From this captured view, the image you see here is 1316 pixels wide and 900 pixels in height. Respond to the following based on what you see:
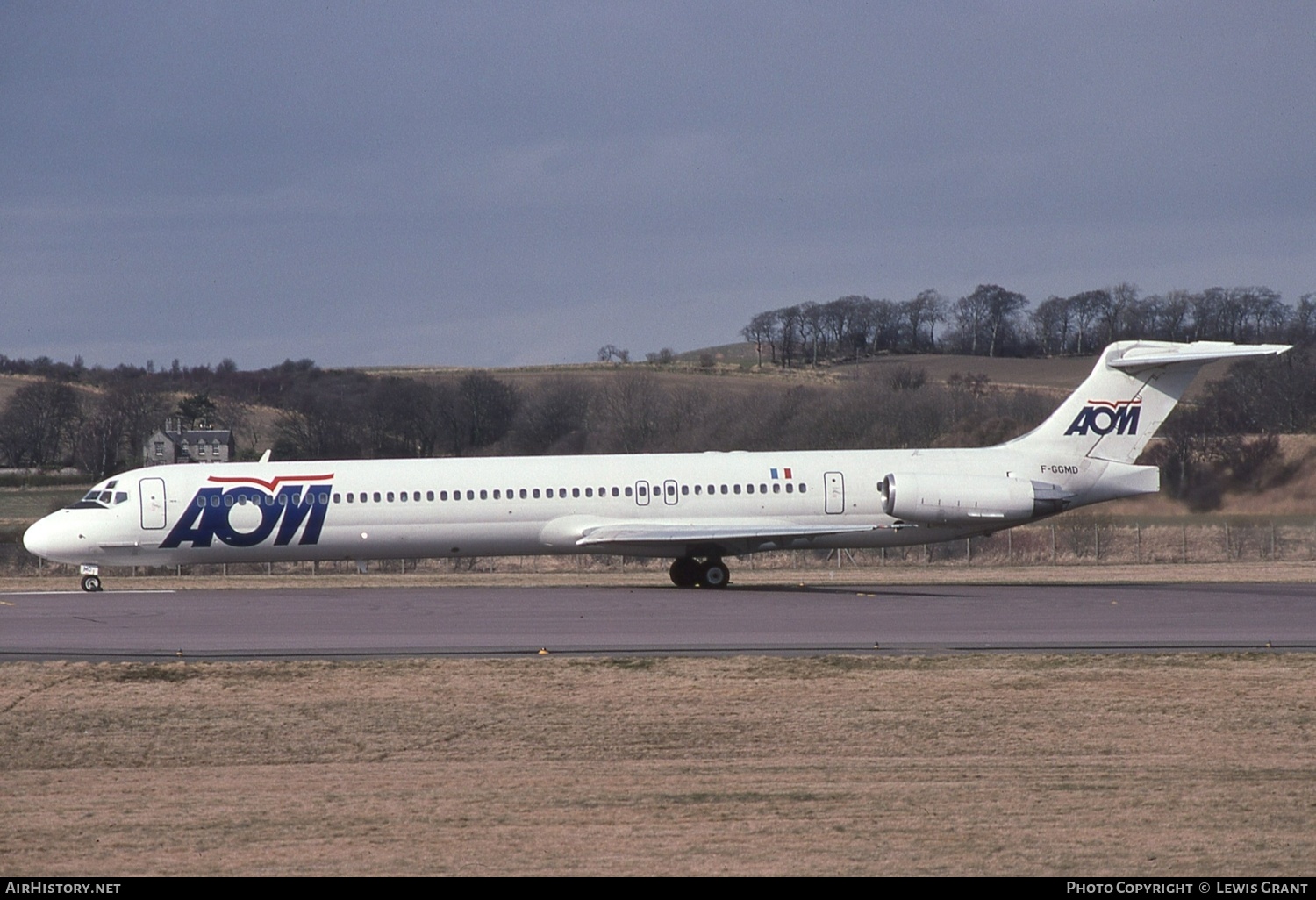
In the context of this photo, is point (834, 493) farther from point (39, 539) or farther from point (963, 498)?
point (39, 539)

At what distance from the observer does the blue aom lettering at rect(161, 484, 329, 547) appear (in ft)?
102

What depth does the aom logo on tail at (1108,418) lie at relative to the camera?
32906 mm

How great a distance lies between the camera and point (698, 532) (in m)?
31.3

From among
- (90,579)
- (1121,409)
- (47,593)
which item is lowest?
(47,593)

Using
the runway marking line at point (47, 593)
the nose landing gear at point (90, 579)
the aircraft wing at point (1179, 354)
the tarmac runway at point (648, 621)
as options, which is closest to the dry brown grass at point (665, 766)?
the tarmac runway at point (648, 621)

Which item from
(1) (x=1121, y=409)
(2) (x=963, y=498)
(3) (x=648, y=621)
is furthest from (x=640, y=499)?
(1) (x=1121, y=409)

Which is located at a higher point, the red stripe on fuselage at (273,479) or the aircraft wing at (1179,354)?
the aircraft wing at (1179,354)

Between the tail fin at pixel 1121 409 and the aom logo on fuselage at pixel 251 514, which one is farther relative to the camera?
the tail fin at pixel 1121 409

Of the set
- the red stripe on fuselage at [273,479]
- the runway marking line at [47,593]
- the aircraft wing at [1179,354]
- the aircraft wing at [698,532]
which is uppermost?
the aircraft wing at [1179,354]

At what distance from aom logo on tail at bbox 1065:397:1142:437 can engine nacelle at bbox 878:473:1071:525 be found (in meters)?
1.61

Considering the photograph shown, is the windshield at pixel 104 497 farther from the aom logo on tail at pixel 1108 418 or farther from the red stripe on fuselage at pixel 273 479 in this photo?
the aom logo on tail at pixel 1108 418

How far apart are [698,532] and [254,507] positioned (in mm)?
9343

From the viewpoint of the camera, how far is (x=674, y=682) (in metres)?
16.6

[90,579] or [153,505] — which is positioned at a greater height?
[153,505]
